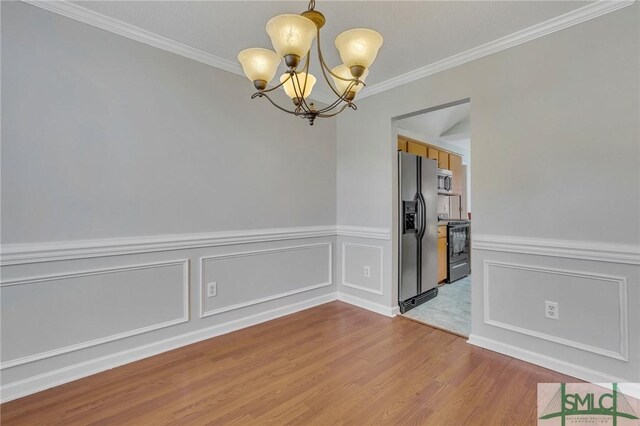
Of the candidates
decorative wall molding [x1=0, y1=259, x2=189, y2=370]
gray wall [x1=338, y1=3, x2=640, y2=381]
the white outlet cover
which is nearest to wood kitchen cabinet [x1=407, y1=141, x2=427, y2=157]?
gray wall [x1=338, y1=3, x2=640, y2=381]

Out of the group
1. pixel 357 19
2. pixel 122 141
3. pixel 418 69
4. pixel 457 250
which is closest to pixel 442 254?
pixel 457 250

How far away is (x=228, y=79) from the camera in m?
2.78

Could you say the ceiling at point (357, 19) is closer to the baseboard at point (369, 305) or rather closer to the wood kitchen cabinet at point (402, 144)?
the wood kitchen cabinet at point (402, 144)

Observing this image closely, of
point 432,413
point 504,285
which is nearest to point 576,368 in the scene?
point 504,285

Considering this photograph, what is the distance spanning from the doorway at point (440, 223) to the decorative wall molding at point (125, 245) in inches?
60.1

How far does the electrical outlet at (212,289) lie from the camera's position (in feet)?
8.82

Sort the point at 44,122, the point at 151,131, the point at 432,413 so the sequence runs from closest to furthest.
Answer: the point at 432,413, the point at 44,122, the point at 151,131

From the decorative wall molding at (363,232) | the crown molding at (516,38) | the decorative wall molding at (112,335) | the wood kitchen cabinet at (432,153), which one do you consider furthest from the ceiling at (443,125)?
the decorative wall molding at (112,335)

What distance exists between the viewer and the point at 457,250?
4727 mm

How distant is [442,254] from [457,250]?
41 centimetres

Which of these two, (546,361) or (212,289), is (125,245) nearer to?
(212,289)

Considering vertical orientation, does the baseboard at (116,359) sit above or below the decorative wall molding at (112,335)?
below

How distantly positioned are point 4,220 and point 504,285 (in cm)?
352

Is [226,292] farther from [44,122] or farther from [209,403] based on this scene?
[44,122]
